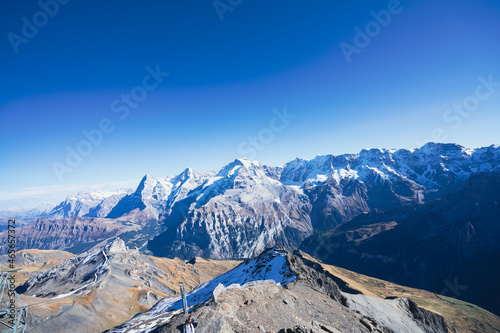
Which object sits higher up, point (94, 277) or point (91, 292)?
point (94, 277)

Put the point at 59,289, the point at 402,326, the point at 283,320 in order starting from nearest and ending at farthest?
the point at 283,320 < the point at 402,326 < the point at 59,289

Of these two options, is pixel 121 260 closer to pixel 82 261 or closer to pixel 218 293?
pixel 82 261

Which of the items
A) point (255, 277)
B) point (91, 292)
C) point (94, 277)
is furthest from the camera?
point (94, 277)

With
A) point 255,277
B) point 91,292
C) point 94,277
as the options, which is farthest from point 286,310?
point 94,277

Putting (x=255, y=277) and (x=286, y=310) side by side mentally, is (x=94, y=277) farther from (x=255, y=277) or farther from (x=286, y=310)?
(x=286, y=310)

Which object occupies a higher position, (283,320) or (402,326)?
(283,320)

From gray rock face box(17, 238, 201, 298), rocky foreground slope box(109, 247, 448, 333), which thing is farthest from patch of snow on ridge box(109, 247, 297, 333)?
gray rock face box(17, 238, 201, 298)

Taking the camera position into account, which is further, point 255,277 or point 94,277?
point 94,277

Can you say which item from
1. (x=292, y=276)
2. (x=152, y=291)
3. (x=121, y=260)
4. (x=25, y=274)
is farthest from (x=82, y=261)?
(x=292, y=276)

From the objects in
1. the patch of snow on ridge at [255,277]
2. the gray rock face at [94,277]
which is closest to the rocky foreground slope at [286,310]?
the patch of snow on ridge at [255,277]
